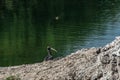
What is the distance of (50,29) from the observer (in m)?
49.4

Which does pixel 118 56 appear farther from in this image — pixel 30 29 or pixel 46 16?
pixel 46 16

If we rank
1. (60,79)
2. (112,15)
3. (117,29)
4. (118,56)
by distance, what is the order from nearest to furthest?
(118,56) < (60,79) < (117,29) < (112,15)

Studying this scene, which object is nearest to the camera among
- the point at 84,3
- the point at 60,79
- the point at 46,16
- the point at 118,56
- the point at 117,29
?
the point at 118,56

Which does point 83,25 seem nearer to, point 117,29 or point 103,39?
point 117,29

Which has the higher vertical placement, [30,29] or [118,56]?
[118,56]

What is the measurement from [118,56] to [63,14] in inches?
2315

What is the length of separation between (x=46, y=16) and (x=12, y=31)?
643 inches

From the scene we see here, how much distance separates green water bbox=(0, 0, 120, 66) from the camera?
35.6 meters

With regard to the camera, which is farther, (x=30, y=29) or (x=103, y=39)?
(x=30, y=29)

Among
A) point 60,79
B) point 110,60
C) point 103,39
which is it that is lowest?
point 103,39

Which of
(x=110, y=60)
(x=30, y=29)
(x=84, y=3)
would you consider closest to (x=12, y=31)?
(x=30, y=29)

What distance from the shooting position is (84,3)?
78375 mm

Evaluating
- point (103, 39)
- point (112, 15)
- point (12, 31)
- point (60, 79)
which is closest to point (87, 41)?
point (103, 39)

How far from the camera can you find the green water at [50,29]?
35594 millimetres
